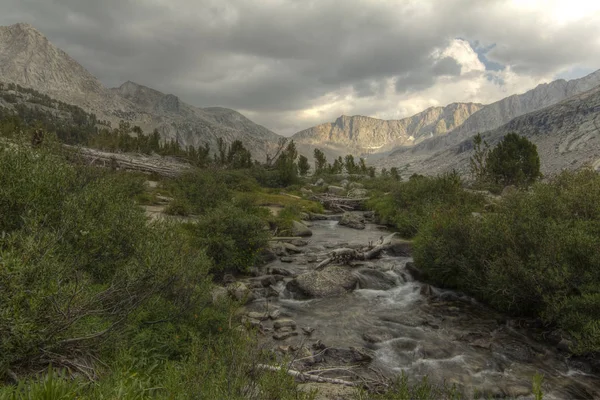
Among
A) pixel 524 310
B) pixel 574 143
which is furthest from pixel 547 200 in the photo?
pixel 574 143

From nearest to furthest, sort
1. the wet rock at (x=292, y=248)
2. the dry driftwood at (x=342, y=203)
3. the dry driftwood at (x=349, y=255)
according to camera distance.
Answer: the dry driftwood at (x=349, y=255), the wet rock at (x=292, y=248), the dry driftwood at (x=342, y=203)

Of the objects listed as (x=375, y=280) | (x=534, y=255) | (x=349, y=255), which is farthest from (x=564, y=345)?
(x=349, y=255)

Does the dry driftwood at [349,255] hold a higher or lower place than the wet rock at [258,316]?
higher

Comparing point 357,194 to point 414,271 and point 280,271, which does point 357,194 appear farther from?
point 280,271

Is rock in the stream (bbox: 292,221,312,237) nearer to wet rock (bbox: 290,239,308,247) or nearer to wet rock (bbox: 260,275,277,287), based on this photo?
wet rock (bbox: 290,239,308,247)

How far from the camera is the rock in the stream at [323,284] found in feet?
61.1

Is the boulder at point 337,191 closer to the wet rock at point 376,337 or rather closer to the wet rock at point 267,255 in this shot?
the wet rock at point 267,255

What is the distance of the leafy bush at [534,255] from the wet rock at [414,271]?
2.26 feet

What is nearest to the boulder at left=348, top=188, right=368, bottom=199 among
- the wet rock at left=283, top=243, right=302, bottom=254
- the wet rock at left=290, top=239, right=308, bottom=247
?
the wet rock at left=290, top=239, right=308, bottom=247

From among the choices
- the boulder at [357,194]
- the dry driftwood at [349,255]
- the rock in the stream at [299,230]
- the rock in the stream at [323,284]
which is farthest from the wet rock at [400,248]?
the boulder at [357,194]

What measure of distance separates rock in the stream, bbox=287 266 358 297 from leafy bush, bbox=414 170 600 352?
476 cm

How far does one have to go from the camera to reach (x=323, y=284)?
62.7ft

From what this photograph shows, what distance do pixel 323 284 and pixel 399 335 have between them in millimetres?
5841

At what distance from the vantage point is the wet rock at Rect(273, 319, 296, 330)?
47.5 feet
